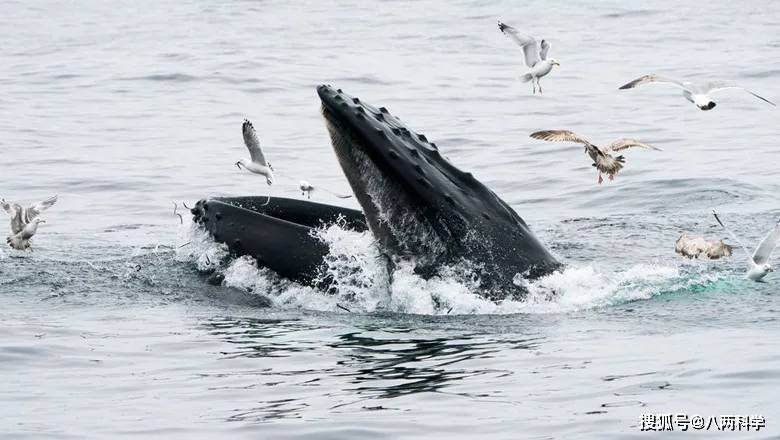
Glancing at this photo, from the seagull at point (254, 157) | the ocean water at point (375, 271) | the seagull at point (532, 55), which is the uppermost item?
the seagull at point (532, 55)

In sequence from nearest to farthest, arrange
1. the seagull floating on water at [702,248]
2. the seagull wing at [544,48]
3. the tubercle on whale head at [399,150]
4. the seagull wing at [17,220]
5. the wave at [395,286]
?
1. the tubercle on whale head at [399,150]
2. the wave at [395,286]
3. the seagull floating on water at [702,248]
4. the seagull wing at [17,220]
5. the seagull wing at [544,48]

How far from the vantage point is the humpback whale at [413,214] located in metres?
9.51

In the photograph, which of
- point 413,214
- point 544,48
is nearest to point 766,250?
point 413,214

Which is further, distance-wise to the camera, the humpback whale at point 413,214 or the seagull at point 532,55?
the seagull at point 532,55

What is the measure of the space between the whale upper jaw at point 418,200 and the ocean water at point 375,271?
0.25 m

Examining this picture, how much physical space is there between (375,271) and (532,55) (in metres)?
6.56

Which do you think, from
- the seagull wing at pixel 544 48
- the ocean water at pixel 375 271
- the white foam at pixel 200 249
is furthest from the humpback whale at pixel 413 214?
the seagull wing at pixel 544 48

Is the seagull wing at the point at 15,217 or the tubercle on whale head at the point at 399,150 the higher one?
the tubercle on whale head at the point at 399,150

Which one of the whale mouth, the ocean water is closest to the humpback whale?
the whale mouth

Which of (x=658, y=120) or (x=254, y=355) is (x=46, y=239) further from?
(x=658, y=120)

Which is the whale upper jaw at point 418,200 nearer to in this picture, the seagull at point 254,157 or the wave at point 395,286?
the wave at point 395,286

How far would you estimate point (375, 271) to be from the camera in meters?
10.3

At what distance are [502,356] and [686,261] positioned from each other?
358 centimetres

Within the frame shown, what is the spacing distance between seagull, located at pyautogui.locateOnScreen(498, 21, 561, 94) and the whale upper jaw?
5.42 meters
